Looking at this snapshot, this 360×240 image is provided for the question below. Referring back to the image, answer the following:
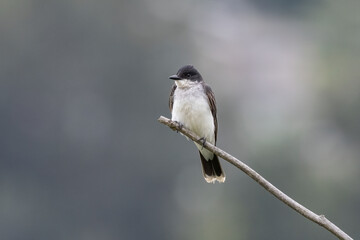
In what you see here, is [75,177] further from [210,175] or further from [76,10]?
[210,175]

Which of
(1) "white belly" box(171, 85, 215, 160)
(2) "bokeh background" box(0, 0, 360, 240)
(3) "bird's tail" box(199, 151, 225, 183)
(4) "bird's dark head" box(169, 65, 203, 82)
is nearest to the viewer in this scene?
(1) "white belly" box(171, 85, 215, 160)

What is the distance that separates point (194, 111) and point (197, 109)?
46 mm

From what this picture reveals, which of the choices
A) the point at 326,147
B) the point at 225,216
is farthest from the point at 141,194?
the point at 326,147

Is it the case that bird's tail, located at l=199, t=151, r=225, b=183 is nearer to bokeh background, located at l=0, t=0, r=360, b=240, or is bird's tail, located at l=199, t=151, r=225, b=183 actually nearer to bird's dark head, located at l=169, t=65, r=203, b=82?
bird's dark head, located at l=169, t=65, r=203, b=82

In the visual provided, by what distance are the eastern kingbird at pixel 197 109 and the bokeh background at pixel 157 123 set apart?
26784 mm

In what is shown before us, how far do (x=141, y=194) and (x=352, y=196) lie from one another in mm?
8315

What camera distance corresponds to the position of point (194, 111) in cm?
676

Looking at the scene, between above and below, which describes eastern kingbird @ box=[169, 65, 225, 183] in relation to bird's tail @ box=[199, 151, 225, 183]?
above

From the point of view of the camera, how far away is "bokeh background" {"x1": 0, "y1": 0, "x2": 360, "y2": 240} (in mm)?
38406

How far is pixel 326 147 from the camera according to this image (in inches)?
1655

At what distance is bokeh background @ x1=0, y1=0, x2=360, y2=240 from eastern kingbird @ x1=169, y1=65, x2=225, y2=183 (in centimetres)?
2678

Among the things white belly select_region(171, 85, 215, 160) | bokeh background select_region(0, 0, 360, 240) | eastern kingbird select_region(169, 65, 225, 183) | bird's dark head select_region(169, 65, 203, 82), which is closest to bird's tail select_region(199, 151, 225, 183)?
eastern kingbird select_region(169, 65, 225, 183)

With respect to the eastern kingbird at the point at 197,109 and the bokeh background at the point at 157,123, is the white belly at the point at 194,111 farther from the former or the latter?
the bokeh background at the point at 157,123

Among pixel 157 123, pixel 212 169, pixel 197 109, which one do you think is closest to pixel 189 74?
pixel 197 109
